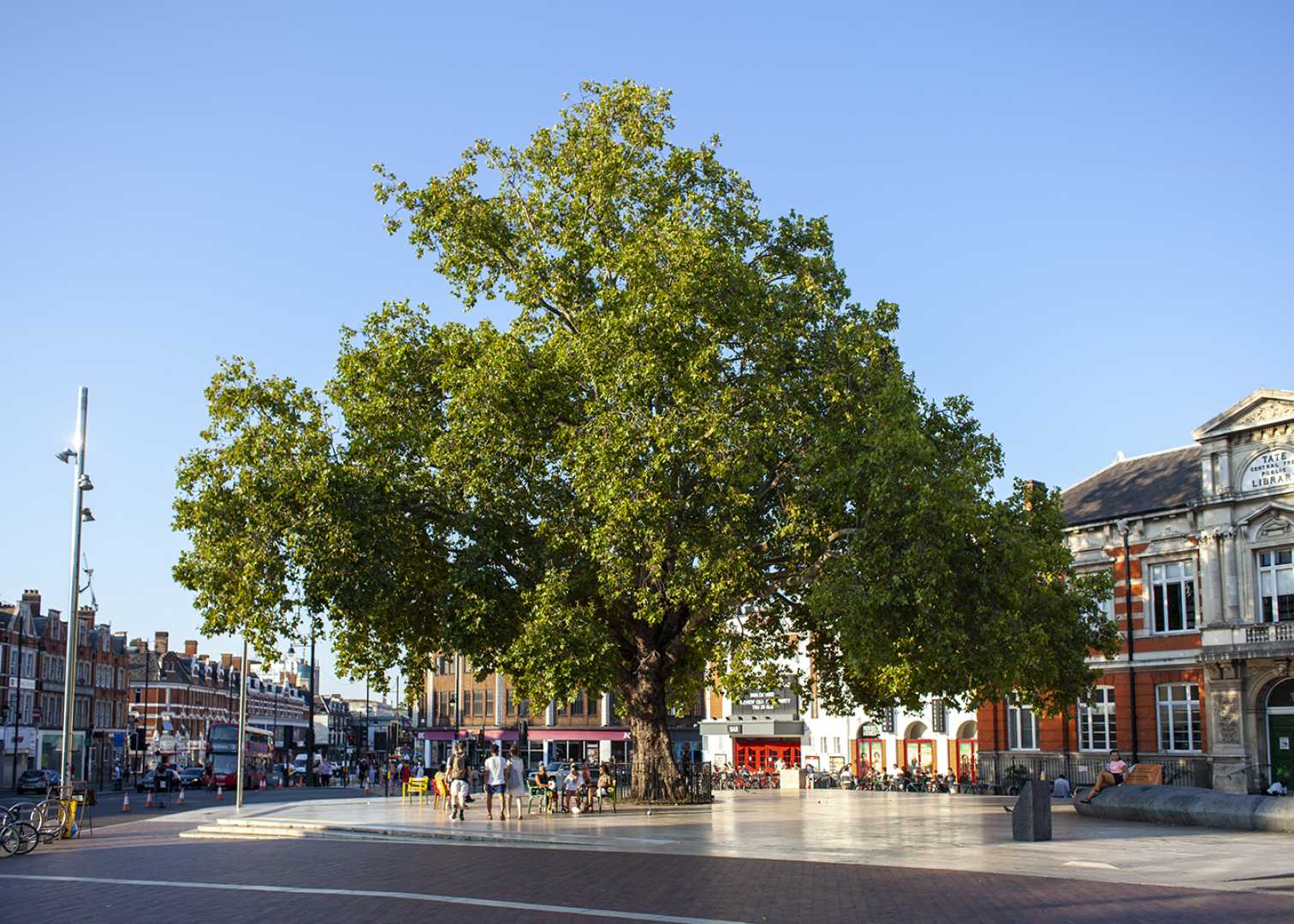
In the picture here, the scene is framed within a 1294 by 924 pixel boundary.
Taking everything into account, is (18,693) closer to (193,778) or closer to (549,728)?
(193,778)

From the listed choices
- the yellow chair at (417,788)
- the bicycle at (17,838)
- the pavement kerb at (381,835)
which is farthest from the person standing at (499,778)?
the yellow chair at (417,788)

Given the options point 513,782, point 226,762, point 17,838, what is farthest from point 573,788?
point 226,762

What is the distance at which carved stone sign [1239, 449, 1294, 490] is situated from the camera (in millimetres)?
40688

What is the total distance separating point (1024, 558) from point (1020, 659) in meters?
2.37

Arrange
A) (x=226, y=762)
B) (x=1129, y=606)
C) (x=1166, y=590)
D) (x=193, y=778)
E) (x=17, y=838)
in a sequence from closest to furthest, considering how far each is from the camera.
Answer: (x=17, y=838), (x=1166, y=590), (x=1129, y=606), (x=226, y=762), (x=193, y=778)

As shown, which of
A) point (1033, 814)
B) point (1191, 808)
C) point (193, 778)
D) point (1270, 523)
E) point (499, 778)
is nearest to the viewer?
point (1033, 814)

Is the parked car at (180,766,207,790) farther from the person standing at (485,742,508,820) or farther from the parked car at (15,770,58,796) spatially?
the person standing at (485,742,508,820)

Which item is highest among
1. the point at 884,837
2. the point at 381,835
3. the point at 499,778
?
the point at 499,778

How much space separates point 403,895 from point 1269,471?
111 ft

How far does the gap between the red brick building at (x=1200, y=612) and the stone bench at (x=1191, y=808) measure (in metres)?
8.01

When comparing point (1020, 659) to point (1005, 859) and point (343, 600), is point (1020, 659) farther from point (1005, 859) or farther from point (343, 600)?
point (343, 600)

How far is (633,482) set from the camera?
30.4 m

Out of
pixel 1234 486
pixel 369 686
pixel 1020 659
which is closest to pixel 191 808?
pixel 369 686

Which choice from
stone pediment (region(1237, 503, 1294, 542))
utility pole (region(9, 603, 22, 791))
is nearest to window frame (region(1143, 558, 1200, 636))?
stone pediment (region(1237, 503, 1294, 542))
